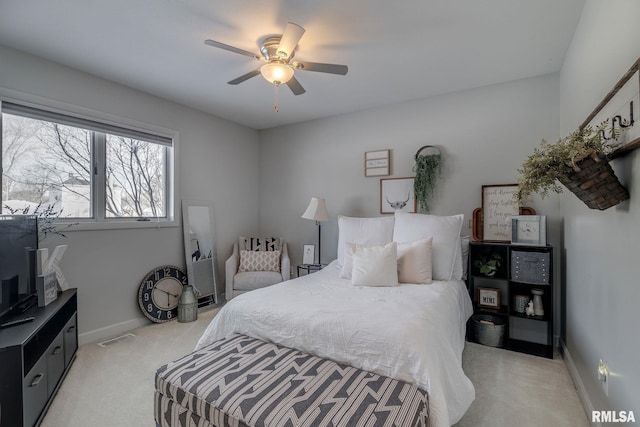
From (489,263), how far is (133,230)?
366 cm

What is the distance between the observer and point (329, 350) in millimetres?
1667

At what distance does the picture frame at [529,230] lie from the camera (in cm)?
264

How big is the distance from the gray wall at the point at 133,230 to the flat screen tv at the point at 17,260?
558 mm

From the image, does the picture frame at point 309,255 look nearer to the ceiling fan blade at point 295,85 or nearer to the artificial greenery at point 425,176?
the artificial greenery at point 425,176

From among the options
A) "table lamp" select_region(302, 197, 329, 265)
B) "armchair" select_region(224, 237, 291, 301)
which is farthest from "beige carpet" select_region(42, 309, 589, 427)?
"table lamp" select_region(302, 197, 329, 265)

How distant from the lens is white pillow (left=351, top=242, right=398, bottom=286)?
2457 millimetres

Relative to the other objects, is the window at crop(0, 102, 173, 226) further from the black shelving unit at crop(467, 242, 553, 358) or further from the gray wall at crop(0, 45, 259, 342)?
the black shelving unit at crop(467, 242, 553, 358)

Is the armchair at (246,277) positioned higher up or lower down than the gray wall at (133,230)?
lower down

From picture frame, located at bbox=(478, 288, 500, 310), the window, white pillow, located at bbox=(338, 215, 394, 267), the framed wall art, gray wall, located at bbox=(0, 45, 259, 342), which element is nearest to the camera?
the framed wall art

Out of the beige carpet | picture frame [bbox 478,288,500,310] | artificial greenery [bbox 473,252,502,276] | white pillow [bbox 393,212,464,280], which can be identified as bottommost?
the beige carpet

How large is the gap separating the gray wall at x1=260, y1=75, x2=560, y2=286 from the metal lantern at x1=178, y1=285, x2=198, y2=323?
1508 mm

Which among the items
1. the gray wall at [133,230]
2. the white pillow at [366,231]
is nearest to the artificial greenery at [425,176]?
the white pillow at [366,231]

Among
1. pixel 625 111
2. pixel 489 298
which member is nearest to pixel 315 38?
pixel 625 111

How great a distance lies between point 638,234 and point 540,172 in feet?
1.37
